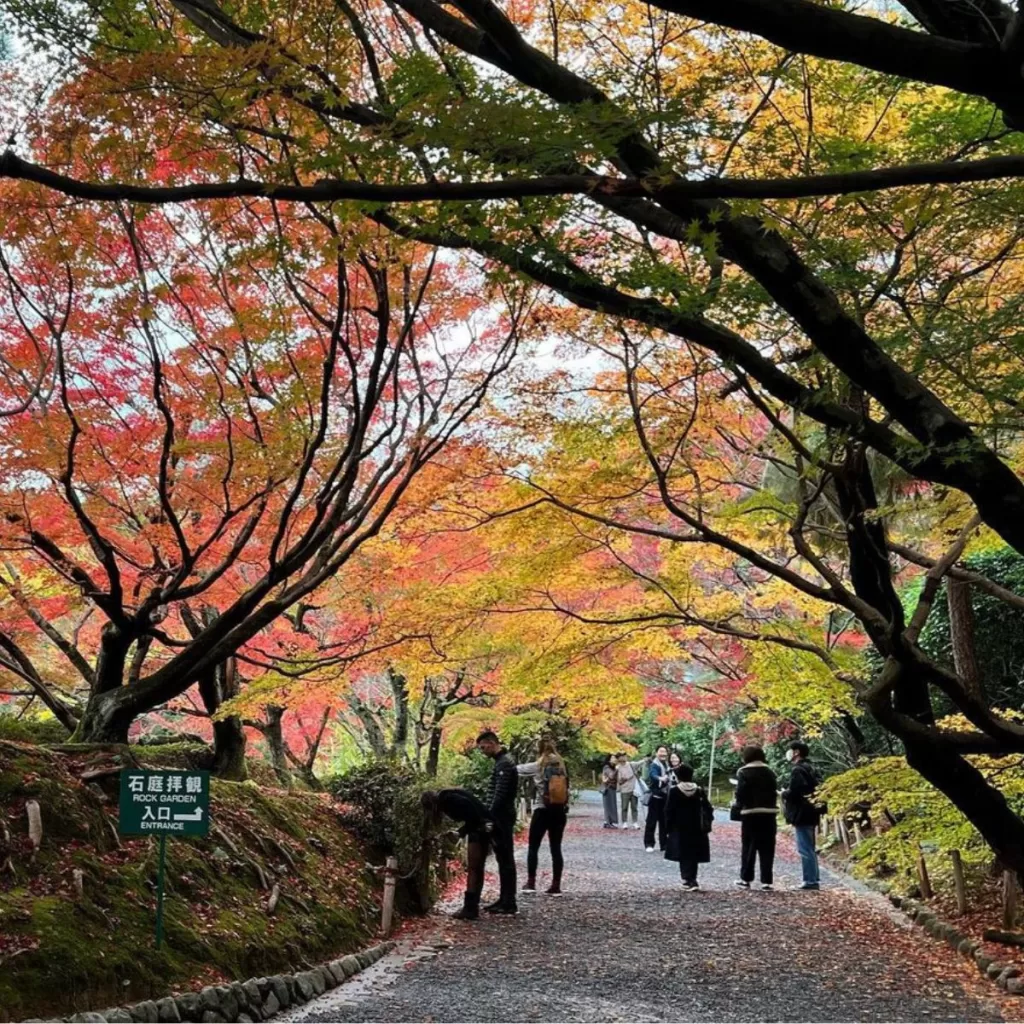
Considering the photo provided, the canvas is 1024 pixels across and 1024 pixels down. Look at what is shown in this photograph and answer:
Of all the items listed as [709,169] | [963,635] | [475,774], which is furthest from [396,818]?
[475,774]

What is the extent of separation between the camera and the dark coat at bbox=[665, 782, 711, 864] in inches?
413

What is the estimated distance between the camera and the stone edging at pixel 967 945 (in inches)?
232

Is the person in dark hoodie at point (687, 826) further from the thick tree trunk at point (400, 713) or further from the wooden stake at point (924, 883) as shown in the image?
the thick tree trunk at point (400, 713)

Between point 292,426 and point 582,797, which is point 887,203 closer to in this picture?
point 292,426

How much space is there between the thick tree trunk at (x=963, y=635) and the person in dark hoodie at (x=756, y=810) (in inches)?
100

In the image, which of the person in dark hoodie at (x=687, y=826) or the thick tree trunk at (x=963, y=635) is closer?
the thick tree trunk at (x=963, y=635)

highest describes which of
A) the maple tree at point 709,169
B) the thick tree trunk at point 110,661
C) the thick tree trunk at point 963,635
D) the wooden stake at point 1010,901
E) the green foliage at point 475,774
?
the maple tree at point 709,169

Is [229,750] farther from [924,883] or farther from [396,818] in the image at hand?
[924,883]

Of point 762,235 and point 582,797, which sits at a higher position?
point 762,235

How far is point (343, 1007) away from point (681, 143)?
5341 millimetres

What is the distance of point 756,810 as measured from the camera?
1048 centimetres

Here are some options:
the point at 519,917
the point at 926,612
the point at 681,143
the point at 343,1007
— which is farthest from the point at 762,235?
the point at 519,917

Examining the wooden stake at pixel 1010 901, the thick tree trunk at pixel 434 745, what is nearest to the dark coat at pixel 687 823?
the wooden stake at pixel 1010 901

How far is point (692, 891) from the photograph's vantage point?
1052cm
